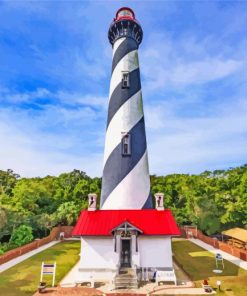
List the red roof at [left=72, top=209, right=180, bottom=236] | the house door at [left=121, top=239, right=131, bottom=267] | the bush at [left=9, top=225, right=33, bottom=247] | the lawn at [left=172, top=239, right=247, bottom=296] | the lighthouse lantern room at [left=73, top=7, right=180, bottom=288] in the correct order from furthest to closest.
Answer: the bush at [left=9, top=225, right=33, bottom=247]
the house door at [left=121, top=239, right=131, bottom=267]
the red roof at [left=72, top=209, right=180, bottom=236]
the lighthouse lantern room at [left=73, top=7, right=180, bottom=288]
the lawn at [left=172, top=239, right=247, bottom=296]

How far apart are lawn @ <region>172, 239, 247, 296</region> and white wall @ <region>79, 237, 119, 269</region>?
4209 mm

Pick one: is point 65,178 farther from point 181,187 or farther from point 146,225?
point 146,225

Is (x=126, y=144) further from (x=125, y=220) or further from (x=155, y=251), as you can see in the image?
(x=155, y=251)

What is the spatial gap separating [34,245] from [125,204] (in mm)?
12730

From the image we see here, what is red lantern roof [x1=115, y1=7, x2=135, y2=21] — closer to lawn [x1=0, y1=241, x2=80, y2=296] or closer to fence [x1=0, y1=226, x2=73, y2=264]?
lawn [x1=0, y1=241, x2=80, y2=296]

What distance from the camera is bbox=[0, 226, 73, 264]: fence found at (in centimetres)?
1786

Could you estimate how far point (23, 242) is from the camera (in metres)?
23.7

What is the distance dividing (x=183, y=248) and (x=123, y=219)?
1150cm

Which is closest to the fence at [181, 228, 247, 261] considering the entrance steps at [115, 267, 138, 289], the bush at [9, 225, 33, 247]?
the entrance steps at [115, 267, 138, 289]

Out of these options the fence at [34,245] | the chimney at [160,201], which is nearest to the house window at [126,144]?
the chimney at [160,201]

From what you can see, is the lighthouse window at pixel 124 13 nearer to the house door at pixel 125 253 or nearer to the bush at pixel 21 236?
the house door at pixel 125 253

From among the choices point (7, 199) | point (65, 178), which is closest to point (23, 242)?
point (7, 199)

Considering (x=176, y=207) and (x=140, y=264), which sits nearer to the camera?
(x=140, y=264)

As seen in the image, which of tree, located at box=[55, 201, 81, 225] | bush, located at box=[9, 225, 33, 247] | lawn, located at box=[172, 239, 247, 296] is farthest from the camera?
tree, located at box=[55, 201, 81, 225]
